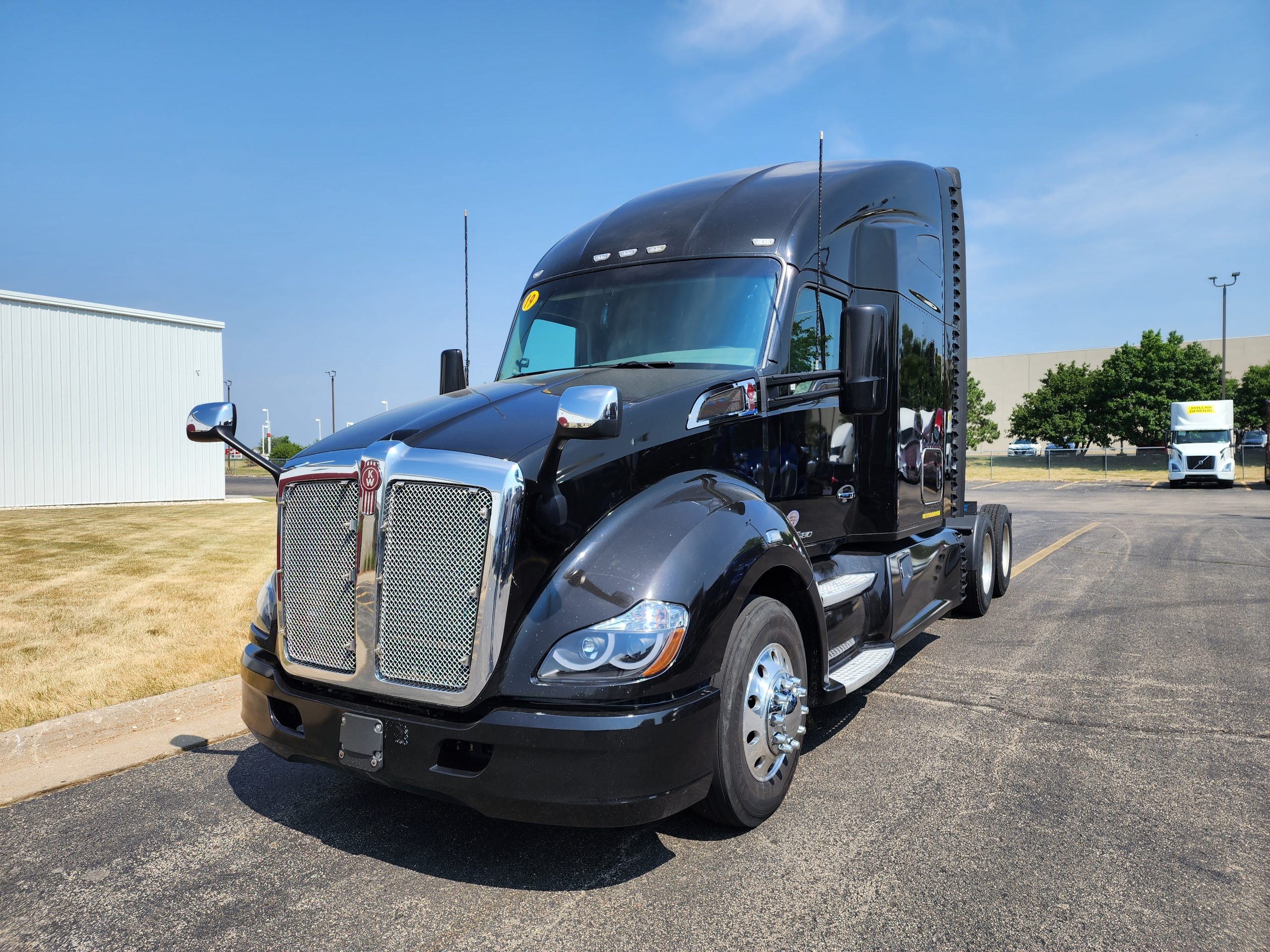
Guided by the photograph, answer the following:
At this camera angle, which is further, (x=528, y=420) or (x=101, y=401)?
(x=101, y=401)

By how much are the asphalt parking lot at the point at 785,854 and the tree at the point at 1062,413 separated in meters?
56.3

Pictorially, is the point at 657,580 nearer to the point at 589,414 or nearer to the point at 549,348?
the point at 589,414

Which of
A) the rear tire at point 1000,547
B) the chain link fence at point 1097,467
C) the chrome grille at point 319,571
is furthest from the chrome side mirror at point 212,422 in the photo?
the chain link fence at point 1097,467

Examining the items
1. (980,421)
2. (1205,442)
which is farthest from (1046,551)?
(980,421)

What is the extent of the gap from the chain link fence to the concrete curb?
39986 mm

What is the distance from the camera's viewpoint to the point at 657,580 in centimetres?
Result: 283

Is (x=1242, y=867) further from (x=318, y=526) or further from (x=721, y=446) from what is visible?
(x=318, y=526)

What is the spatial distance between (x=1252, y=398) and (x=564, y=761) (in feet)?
242

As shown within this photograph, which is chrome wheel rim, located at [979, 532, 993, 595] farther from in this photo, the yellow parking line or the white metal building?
the white metal building

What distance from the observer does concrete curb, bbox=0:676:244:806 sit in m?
3.86

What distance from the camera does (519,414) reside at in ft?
10.6

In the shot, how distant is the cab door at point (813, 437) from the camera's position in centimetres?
409

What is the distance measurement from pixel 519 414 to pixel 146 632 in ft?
15.6

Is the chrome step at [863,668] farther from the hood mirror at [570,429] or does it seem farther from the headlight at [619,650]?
the hood mirror at [570,429]
